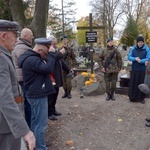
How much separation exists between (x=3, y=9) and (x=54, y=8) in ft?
75.9

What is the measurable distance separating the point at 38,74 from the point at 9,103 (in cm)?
135

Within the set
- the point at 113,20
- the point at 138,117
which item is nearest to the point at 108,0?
the point at 113,20

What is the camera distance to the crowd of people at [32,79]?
1792 millimetres

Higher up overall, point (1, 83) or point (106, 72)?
point (1, 83)

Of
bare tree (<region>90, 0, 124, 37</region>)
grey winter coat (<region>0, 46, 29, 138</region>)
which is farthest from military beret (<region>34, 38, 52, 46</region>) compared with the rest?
bare tree (<region>90, 0, 124, 37</region>)

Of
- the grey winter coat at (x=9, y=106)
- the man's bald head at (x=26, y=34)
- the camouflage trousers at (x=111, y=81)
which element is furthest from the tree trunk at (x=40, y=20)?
the grey winter coat at (x=9, y=106)

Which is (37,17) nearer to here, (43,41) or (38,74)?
(43,41)

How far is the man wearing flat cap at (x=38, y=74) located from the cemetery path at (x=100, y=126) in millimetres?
987

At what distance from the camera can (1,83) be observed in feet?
Answer: 5.78

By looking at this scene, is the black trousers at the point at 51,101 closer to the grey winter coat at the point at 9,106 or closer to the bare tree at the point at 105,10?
the grey winter coat at the point at 9,106

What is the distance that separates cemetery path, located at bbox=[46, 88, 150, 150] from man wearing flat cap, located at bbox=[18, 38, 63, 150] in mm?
987

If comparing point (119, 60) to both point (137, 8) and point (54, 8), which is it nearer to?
point (54, 8)

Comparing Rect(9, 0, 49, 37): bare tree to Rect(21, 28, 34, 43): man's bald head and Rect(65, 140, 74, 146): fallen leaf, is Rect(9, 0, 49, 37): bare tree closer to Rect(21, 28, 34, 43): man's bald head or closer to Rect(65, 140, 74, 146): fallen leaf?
Rect(21, 28, 34, 43): man's bald head

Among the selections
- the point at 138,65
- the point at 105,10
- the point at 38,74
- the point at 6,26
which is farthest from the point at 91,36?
the point at 105,10
